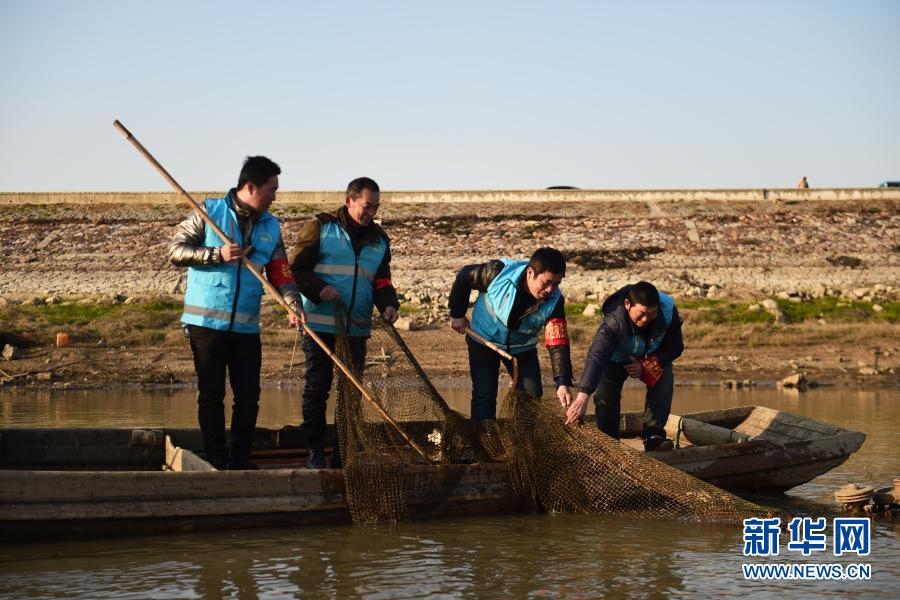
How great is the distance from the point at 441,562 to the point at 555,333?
2276 mm

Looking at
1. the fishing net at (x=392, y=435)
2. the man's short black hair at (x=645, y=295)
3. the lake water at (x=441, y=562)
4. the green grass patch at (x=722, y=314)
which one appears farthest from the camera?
the green grass patch at (x=722, y=314)

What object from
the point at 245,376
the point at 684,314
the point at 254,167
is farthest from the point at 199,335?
the point at 684,314

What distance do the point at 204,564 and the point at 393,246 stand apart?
23.0 meters

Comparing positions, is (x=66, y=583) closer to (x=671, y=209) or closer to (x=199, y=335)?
(x=199, y=335)

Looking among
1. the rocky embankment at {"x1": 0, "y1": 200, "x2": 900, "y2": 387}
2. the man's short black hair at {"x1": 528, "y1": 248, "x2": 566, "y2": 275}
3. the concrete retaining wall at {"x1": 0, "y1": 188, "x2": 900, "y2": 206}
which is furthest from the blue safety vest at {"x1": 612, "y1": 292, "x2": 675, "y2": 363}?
the concrete retaining wall at {"x1": 0, "y1": 188, "x2": 900, "y2": 206}

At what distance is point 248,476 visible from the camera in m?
7.37

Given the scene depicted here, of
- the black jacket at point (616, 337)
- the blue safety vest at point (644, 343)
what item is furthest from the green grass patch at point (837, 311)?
the blue safety vest at point (644, 343)

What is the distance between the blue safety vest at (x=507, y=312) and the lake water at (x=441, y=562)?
4.40 ft

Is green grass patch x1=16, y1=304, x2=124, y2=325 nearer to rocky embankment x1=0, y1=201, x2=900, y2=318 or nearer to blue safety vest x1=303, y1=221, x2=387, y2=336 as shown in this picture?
rocky embankment x1=0, y1=201, x2=900, y2=318

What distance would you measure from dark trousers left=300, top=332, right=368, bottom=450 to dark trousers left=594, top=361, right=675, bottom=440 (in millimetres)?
2014

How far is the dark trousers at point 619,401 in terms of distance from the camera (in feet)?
29.4

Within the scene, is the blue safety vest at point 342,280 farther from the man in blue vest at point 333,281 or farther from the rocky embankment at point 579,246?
the rocky embankment at point 579,246

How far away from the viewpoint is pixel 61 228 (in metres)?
31.1

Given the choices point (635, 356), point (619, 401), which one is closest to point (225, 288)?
point (635, 356)
